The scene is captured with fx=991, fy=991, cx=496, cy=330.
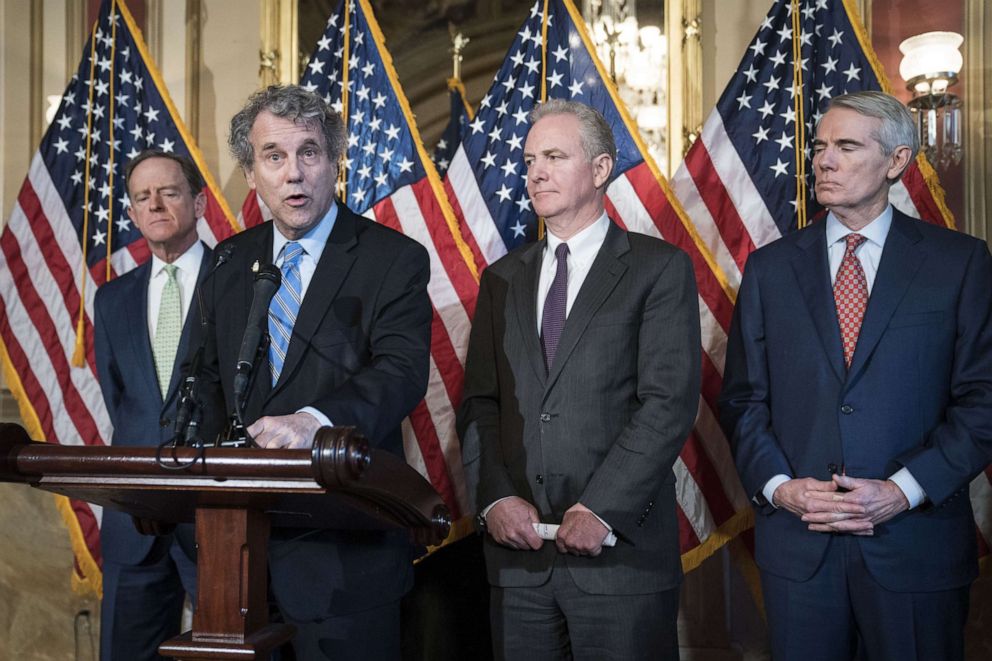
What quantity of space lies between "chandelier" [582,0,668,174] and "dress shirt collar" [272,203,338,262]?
203 cm

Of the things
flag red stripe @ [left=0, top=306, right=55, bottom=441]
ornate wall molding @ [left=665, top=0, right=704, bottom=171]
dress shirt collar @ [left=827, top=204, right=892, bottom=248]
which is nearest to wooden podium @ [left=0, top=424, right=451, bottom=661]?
dress shirt collar @ [left=827, top=204, right=892, bottom=248]

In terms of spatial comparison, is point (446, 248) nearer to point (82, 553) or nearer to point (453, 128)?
point (453, 128)

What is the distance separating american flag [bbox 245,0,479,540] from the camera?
3324mm

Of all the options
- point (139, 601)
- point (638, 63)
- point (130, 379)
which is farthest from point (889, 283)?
point (139, 601)

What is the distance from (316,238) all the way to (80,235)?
6.71 feet

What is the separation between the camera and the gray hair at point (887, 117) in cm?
262

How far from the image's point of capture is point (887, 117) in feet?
8.63

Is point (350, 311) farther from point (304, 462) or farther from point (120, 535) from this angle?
point (120, 535)

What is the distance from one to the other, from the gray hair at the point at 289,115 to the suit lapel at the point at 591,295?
0.69 metres

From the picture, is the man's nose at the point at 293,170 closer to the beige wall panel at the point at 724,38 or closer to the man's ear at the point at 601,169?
the man's ear at the point at 601,169

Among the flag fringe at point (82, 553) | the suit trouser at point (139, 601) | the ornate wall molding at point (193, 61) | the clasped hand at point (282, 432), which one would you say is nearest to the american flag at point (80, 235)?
the flag fringe at point (82, 553)

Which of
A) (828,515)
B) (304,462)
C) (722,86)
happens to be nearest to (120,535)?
(304,462)

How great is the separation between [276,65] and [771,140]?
2.17m

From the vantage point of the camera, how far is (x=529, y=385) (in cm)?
251
